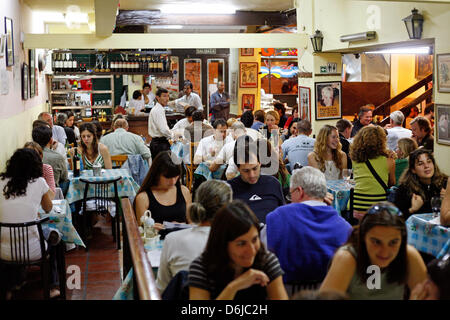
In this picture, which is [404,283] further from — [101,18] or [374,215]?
[101,18]

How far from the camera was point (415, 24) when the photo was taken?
6.45m

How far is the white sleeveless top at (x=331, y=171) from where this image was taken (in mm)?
6301

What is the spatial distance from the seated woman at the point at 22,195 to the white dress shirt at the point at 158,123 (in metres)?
4.97

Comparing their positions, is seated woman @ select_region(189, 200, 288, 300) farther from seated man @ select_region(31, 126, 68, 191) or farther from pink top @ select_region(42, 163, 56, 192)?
seated man @ select_region(31, 126, 68, 191)

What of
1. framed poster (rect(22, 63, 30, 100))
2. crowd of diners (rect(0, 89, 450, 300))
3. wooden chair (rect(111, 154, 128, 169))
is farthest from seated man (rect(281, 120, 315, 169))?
framed poster (rect(22, 63, 30, 100))

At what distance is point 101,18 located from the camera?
302 inches

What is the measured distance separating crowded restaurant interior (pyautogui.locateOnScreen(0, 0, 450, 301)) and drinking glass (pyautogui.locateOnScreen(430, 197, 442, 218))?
0.05 feet

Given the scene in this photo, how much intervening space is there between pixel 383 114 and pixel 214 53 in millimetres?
6803

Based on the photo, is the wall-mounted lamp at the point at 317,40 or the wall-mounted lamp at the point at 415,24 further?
the wall-mounted lamp at the point at 317,40

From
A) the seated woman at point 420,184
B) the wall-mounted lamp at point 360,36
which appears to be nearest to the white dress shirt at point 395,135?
the wall-mounted lamp at point 360,36

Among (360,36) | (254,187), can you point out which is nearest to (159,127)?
(360,36)

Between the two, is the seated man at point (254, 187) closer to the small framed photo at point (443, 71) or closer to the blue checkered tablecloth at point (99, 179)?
the blue checkered tablecloth at point (99, 179)

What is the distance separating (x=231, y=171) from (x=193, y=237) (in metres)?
3.25

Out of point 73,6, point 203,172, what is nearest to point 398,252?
point 203,172
